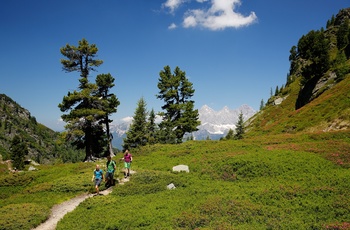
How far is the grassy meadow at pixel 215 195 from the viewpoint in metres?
15.0

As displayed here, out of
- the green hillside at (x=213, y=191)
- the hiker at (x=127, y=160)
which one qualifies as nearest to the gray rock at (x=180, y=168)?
the green hillside at (x=213, y=191)

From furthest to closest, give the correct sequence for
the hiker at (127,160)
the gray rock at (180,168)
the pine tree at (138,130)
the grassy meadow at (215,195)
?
the pine tree at (138,130)
the gray rock at (180,168)
the hiker at (127,160)
the grassy meadow at (215,195)

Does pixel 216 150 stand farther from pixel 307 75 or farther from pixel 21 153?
pixel 21 153

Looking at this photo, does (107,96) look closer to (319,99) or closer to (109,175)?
(109,175)

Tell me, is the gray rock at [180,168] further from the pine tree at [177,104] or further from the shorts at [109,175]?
the pine tree at [177,104]

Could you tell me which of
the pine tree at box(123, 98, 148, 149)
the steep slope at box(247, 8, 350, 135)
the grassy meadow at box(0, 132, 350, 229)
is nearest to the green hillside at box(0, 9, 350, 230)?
the grassy meadow at box(0, 132, 350, 229)

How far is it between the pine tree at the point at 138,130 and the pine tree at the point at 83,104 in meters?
22.0

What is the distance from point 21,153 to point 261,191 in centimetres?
6523

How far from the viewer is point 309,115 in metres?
49.9

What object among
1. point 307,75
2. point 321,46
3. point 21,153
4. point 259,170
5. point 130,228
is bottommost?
point 130,228

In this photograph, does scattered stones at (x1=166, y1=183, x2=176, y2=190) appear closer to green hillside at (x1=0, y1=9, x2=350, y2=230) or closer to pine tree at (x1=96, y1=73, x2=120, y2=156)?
green hillside at (x1=0, y1=9, x2=350, y2=230)

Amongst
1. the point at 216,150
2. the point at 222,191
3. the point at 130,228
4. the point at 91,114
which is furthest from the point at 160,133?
the point at 130,228

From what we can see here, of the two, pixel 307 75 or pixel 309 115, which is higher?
pixel 307 75

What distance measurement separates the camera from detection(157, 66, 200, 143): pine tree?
169 ft
